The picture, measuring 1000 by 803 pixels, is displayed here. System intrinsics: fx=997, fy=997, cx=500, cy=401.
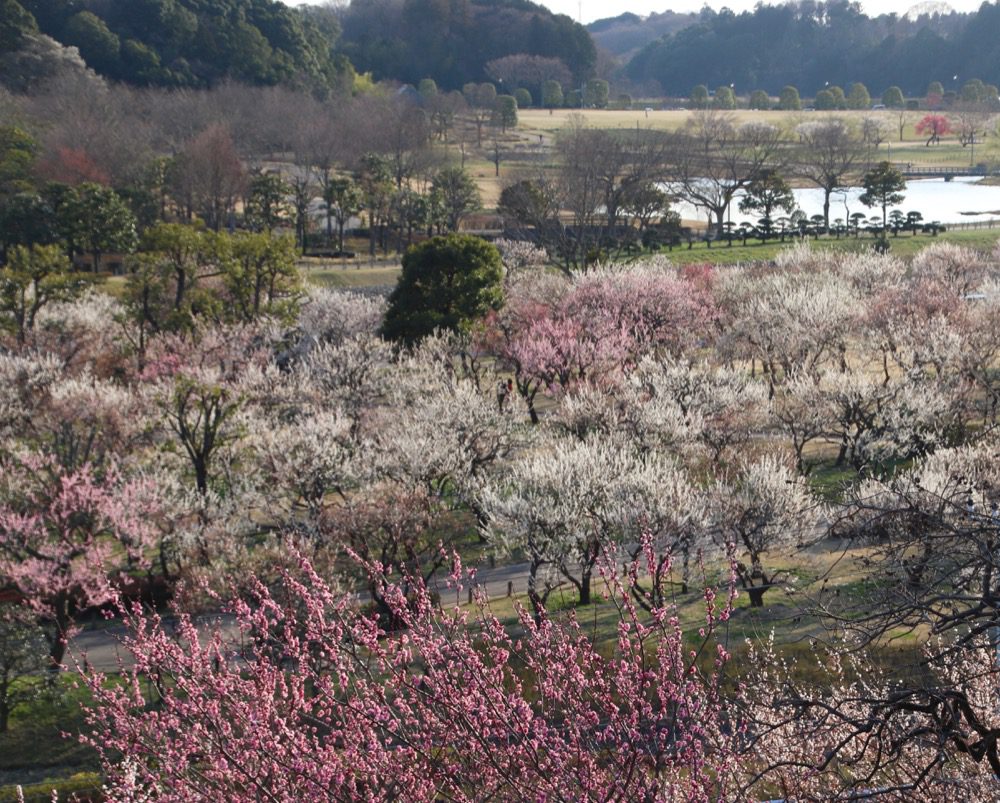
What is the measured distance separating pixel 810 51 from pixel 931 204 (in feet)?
268

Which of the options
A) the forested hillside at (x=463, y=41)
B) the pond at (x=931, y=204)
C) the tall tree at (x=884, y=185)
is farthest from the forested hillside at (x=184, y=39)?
the tall tree at (x=884, y=185)

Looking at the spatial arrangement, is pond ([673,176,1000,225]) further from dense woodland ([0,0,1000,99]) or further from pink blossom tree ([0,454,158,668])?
pink blossom tree ([0,454,158,668])

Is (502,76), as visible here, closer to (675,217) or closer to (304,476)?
(675,217)

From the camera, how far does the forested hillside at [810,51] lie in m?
129

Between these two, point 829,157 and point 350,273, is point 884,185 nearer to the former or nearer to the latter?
point 829,157

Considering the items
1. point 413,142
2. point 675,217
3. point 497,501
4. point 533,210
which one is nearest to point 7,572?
point 497,501

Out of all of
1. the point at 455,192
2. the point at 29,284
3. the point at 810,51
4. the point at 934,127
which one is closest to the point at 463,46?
the point at 810,51

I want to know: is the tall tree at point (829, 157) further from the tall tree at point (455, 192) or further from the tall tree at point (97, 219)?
the tall tree at point (97, 219)

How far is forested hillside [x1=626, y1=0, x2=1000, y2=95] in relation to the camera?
129125 millimetres

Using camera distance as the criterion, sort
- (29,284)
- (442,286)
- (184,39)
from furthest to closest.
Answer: (184,39) < (29,284) < (442,286)

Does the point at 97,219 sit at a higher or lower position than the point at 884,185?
lower

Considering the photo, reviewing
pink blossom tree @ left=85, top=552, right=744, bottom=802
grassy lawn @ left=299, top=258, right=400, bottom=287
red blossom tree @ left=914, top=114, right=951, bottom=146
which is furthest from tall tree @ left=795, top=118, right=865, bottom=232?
pink blossom tree @ left=85, top=552, right=744, bottom=802

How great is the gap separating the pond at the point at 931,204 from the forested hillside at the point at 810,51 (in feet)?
184

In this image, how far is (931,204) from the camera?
72250 mm
